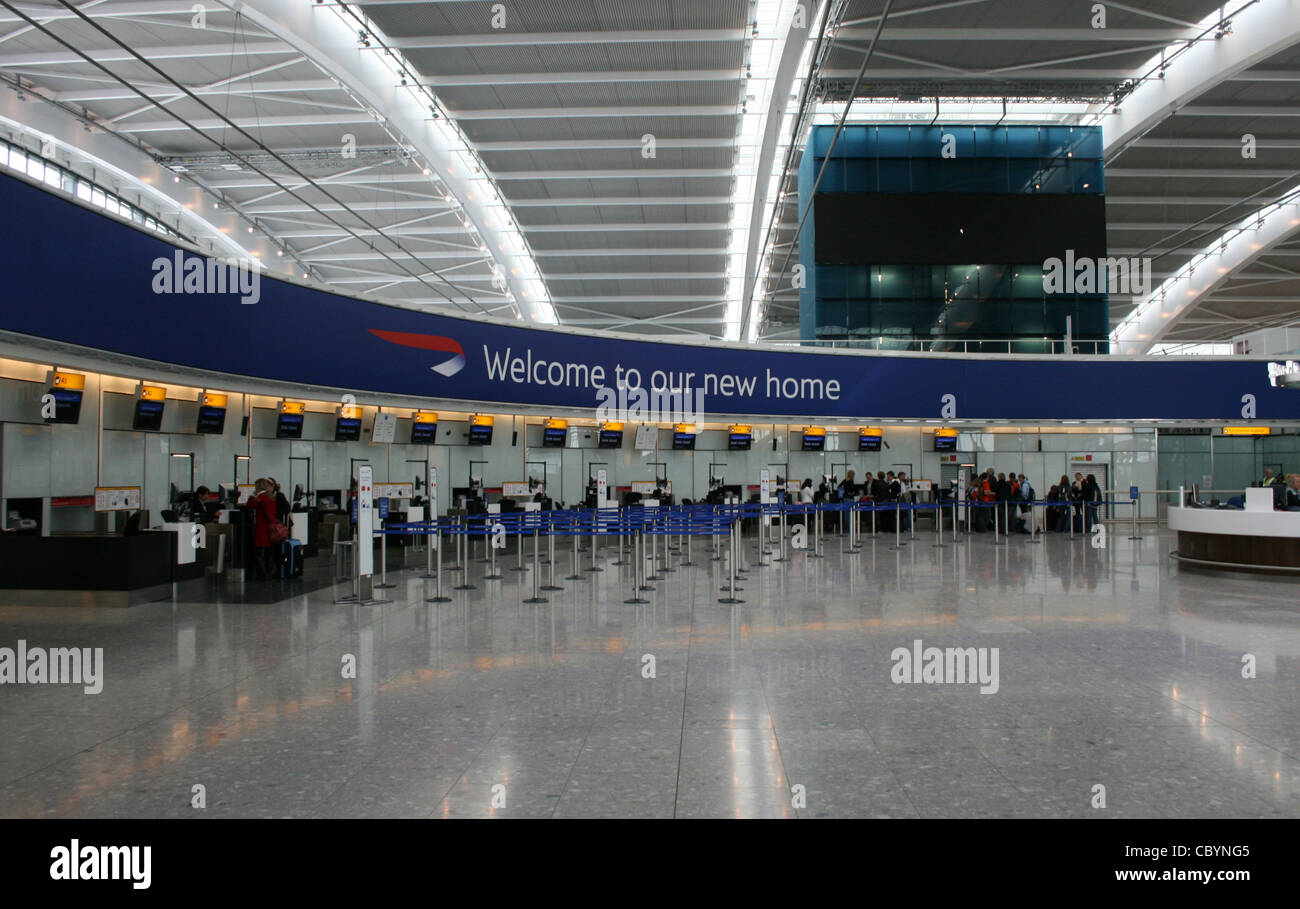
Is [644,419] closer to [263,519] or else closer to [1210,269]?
[263,519]

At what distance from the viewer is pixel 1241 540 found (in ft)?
41.0

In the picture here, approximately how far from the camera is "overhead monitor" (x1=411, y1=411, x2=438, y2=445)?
56.7 ft

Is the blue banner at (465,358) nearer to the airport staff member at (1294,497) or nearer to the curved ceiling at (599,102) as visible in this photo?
the curved ceiling at (599,102)

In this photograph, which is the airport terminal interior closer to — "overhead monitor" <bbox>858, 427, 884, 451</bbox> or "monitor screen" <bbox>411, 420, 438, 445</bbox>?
"overhead monitor" <bbox>858, 427, 884, 451</bbox>

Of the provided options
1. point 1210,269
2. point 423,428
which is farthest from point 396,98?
point 1210,269

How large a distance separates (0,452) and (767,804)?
36.2ft

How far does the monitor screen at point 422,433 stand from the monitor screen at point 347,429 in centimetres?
128

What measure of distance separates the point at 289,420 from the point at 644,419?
8.38m

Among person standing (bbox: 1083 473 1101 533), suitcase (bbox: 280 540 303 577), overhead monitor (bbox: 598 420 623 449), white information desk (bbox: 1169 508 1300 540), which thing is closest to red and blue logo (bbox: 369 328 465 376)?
overhead monitor (bbox: 598 420 623 449)

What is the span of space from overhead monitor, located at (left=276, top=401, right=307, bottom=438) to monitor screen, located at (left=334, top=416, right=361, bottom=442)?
851 millimetres

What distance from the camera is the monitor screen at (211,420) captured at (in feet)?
44.2

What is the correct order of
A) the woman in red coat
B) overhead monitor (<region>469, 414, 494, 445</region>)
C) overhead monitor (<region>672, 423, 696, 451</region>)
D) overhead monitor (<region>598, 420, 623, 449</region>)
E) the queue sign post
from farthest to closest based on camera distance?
overhead monitor (<region>672, 423, 696, 451</region>), overhead monitor (<region>598, 420, 623, 449</region>), overhead monitor (<region>469, 414, 494, 445</region>), the woman in red coat, the queue sign post

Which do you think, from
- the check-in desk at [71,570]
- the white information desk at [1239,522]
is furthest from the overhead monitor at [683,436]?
the check-in desk at [71,570]
